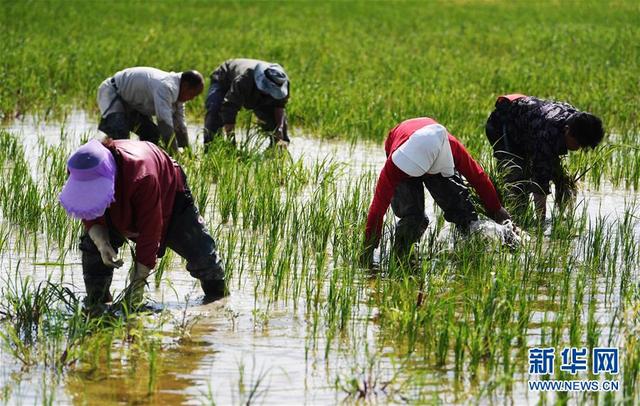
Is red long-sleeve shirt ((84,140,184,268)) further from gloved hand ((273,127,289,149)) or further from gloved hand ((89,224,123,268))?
gloved hand ((273,127,289,149))

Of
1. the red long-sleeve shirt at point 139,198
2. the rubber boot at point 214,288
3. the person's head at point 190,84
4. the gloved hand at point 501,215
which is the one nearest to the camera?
the red long-sleeve shirt at point 139,198

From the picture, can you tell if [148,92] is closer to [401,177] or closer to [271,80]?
[271,80]

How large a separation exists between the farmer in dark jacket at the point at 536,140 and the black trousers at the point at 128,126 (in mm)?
2813

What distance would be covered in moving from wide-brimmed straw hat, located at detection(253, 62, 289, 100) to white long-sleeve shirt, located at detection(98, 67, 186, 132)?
2.74 ft

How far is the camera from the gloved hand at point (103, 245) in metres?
4.71

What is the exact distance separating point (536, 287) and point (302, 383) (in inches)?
66.9

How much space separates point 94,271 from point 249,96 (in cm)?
439

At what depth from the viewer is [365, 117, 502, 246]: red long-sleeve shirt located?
569 cm

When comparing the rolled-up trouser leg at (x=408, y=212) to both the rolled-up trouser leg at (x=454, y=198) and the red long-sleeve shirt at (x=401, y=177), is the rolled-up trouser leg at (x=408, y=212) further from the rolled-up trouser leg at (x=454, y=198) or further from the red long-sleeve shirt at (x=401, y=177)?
the red long-sleeve shirt at (x=401, y=177)

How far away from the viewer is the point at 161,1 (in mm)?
24906

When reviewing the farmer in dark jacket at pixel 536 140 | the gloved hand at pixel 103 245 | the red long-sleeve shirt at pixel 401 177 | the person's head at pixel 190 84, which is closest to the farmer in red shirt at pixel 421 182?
the red long-sleeve shirt at pixel 401 177

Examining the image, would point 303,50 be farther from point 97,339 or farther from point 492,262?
point 97,339

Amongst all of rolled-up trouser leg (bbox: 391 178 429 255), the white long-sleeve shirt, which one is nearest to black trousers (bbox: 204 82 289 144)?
the white long-sleeve shirt

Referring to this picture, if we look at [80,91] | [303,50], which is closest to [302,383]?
[80,91]
